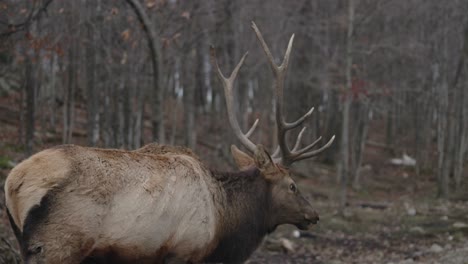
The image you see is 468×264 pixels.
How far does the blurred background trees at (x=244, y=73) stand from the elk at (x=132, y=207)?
134 inches

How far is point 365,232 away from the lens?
1478 centimetres

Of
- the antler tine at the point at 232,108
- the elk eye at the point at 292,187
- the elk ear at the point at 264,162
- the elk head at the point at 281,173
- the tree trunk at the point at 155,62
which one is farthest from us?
the tree trunk at the point at 155,62

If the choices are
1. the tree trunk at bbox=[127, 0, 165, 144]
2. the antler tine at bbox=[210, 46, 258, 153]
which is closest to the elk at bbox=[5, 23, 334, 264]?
the antler tine at bbox=[210, 46, 258, 153]

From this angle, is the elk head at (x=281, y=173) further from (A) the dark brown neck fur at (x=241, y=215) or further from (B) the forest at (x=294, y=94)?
(B) the forest at (x=294, y=94)

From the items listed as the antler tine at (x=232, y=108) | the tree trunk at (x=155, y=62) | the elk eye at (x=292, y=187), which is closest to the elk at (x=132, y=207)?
the elk eye at (x=292, y=187)

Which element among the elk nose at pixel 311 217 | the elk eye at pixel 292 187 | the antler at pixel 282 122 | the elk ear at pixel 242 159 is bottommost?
the elk nose at pixel 311 217

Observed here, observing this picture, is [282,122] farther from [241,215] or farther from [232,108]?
[241,215]

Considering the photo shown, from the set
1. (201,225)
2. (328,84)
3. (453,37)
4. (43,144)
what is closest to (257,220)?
(201,225)

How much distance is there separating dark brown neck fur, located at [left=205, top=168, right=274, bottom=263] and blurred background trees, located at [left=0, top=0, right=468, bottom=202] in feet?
10.2

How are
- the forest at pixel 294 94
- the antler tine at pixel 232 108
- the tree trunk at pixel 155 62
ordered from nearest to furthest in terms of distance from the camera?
the antler tine at pixel 232 108, the tree trunk at pixel 155 62, the forest at pixel 294 94

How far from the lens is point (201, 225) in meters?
5.64

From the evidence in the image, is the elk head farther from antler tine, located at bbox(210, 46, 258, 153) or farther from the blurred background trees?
the blurred background trees

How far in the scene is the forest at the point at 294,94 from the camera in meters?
12.1

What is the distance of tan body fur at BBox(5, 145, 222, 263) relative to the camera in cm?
465
